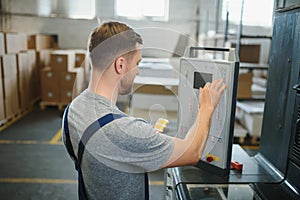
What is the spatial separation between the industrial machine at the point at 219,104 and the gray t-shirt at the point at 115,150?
1.14ft

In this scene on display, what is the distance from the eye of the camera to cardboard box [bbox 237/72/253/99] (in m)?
4.02

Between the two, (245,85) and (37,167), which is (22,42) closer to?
(37,167)

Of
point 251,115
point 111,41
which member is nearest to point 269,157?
point 111,41

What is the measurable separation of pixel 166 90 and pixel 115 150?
150 centimetres

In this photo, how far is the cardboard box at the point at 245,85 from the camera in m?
4.02

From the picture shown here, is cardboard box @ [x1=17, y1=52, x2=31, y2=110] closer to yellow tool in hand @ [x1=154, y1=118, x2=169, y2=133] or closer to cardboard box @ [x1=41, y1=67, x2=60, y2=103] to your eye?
cardboard box @ [x1=41, y1=67, x2=60, y2=103]

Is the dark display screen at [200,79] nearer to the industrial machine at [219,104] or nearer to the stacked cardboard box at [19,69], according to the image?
the industrial machine at [219,104]

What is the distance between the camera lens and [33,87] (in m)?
5.84

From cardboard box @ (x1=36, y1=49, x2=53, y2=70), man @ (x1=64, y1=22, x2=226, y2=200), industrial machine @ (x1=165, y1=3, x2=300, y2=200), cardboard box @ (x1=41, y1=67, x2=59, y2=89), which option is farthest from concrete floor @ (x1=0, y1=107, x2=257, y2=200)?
cardboard box @ (x1=36, y1=49, x2=53, y2=70)

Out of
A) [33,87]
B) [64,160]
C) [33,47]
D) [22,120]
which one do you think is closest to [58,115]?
[22,120]

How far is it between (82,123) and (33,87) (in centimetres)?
539

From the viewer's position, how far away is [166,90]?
2.32m

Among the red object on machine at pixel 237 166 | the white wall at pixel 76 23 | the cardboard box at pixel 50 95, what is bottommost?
the cardboard box at pixel 50 95

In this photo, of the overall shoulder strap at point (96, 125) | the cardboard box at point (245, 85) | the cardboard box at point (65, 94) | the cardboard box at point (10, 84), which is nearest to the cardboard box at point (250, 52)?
the cardboard box at point (245, 85)
